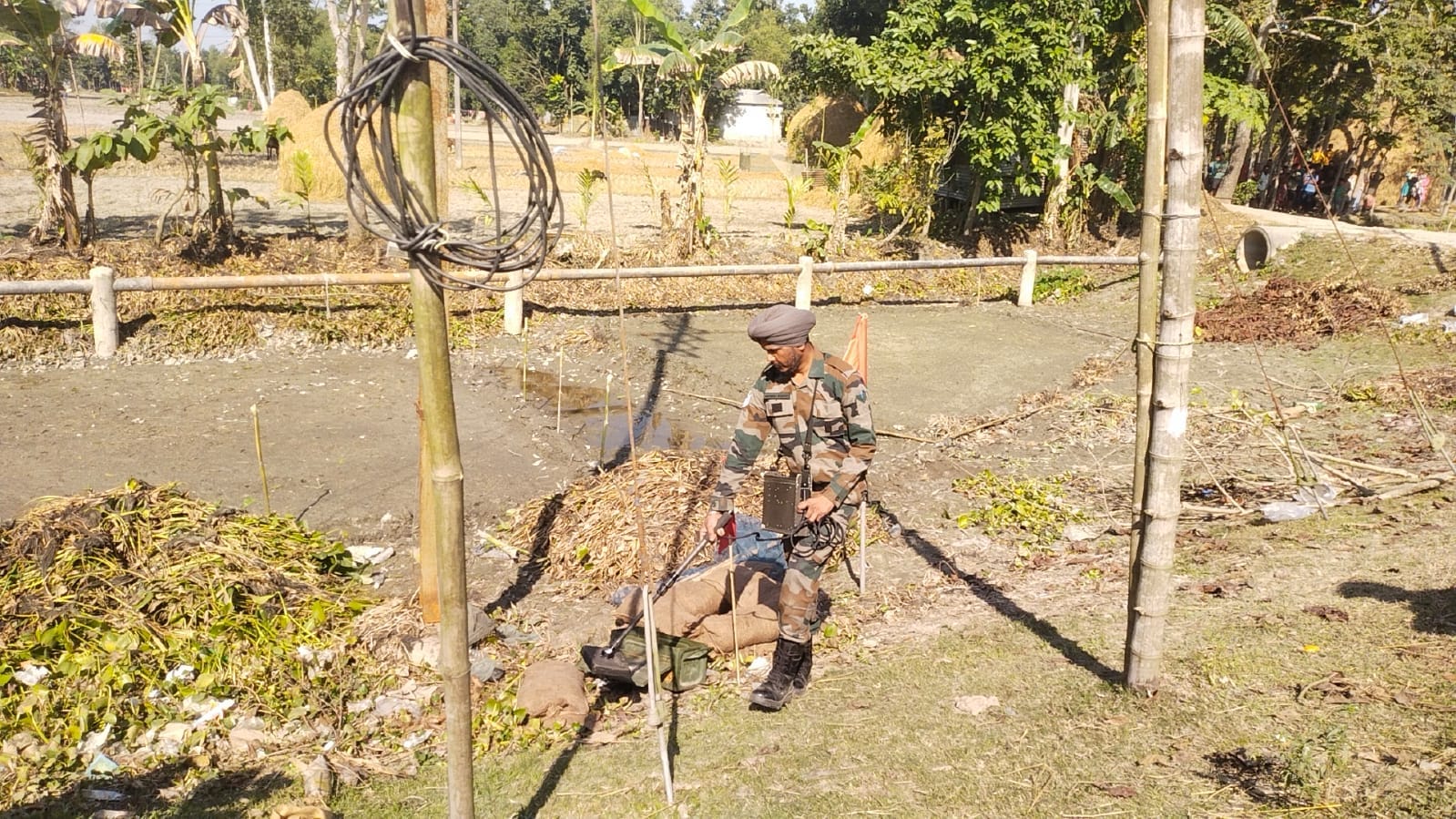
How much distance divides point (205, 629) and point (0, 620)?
0.90 m

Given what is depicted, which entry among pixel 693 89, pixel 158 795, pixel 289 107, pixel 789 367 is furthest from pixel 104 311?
pixel 289 107

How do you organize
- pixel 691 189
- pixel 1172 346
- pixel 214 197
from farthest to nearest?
pixel 691 189, pixel 214 197, pixel 1172 346

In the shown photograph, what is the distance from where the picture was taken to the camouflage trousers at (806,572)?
4828 mm

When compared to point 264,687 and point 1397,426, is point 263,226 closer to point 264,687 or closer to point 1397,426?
point 264,687

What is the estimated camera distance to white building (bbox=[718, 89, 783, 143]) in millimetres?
48125

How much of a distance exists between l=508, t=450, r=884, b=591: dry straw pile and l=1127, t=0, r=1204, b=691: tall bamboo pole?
2570mm

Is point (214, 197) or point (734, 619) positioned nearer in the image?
point (734, 619)

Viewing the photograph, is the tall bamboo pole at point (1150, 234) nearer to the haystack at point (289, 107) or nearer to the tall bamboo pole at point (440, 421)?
the tall bamboo pole at point (440, 421)

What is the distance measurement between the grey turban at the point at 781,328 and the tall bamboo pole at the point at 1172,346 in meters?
1.54

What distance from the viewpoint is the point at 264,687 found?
16.1ft

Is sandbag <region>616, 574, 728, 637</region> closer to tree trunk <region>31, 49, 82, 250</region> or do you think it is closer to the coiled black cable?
the coiled black cable

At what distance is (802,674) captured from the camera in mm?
4938

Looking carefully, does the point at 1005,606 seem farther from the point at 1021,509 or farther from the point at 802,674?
the point at 1021,509

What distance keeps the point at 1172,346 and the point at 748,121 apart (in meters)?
47.2
